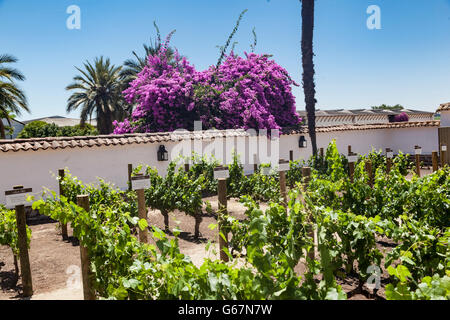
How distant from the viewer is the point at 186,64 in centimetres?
1700

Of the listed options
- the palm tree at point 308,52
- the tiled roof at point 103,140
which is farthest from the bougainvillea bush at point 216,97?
the palm tree at point 308,52

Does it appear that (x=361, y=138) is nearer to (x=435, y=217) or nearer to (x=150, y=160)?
(x=150, y=160)

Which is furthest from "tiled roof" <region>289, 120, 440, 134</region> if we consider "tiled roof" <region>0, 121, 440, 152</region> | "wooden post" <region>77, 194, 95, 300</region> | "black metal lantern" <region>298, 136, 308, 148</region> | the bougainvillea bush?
"wooden post" <region>77, 194, 95, 300</region>

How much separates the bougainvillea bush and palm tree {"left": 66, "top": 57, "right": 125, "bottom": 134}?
27.0 ft

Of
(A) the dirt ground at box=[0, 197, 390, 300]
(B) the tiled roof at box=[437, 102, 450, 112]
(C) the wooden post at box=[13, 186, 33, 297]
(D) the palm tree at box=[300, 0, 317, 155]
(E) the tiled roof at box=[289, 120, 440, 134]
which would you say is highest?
(D) the palm tree at box=[300, 0, 317, 155]

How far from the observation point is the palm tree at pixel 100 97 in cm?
2466

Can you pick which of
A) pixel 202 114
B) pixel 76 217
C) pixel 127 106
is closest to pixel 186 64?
pixel 202 114

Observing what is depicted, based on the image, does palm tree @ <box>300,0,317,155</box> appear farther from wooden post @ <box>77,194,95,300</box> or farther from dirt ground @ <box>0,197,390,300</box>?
wooden post @ <box>77,194,95,300</box>

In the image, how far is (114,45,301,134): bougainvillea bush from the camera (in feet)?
51.6

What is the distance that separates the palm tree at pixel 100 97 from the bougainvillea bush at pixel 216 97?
27.0 feet

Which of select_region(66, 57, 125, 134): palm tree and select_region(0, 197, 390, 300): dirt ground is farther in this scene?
select_region(66, 57, 125, 134): palm tree

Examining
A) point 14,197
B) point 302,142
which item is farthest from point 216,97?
point 14,197

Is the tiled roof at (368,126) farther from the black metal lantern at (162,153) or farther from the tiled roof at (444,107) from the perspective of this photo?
the black metal lantern at (162,153)
